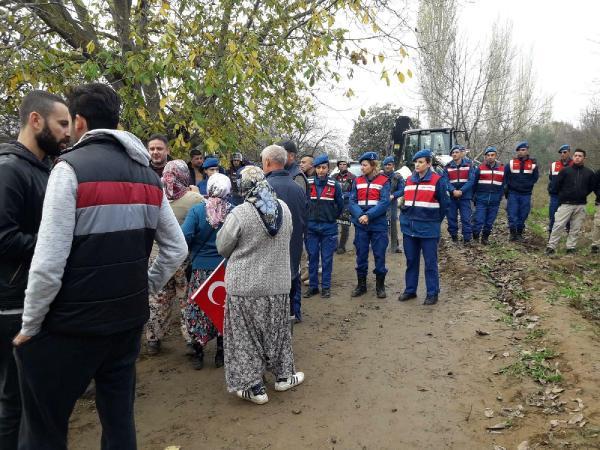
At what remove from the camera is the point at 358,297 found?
22.4 ft

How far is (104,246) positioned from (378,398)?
2.83m

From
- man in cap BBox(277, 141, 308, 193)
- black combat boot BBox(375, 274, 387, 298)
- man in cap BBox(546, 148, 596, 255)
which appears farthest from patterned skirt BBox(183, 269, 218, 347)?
man in cap BBox(546, 148, 596, 255)

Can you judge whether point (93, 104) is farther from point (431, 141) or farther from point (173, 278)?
point (431, 141)

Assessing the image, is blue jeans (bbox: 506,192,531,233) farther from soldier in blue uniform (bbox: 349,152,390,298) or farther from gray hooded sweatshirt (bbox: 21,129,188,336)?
gray hooded sweatshirt (bbox: 21,129,188,336)

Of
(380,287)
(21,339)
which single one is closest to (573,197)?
(380,287)

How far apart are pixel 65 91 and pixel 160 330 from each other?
3135mm

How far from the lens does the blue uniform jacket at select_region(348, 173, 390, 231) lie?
21.0 ft

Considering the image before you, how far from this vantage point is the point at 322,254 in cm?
684

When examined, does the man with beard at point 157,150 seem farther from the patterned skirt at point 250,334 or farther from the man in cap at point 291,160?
the patterned skirt at point 250,334

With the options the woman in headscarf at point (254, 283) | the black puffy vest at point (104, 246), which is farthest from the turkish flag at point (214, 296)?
the black puffy vest at point (104, 246)

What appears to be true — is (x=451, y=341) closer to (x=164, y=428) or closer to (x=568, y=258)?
(x=164, y=428)

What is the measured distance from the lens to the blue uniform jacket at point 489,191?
374 inches

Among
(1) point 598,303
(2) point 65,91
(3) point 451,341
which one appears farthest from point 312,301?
Result: (2) point 65,91

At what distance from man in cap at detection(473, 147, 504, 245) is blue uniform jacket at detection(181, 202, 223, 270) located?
724 centimetres
